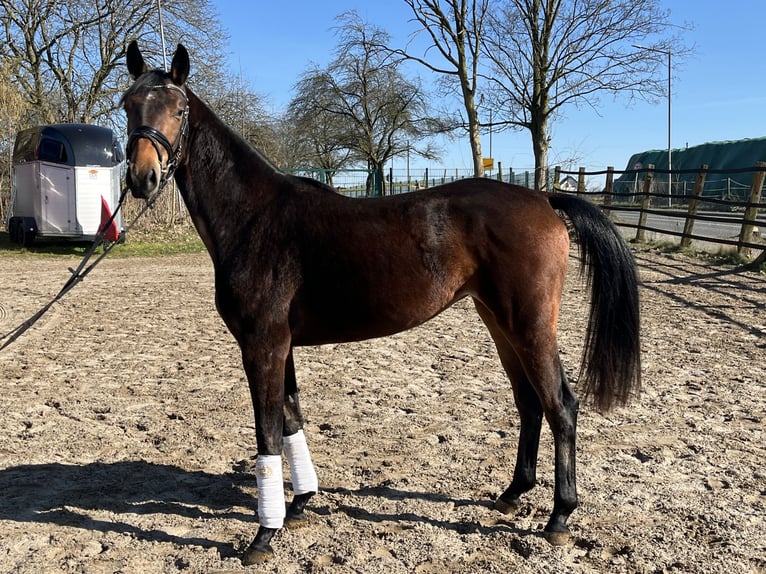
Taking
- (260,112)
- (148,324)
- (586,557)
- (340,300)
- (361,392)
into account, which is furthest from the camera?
(260,112)

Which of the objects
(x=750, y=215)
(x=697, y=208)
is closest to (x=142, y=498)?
(x=750, y=215)

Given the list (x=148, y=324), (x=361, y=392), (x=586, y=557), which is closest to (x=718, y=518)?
(x=586, y=557)

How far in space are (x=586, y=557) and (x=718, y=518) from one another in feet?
2.52

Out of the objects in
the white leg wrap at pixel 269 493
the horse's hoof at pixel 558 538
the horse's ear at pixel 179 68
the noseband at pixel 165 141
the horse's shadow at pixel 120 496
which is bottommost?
the horse's shadow at pixel 120 496

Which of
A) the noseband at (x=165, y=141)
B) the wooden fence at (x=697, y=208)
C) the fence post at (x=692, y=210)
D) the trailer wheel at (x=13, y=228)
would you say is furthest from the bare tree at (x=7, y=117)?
the noseband at (x=165, y=141)

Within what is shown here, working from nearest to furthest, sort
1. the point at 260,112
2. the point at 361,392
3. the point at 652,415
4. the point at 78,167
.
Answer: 1. the point at 652,415
2. the point at 361,392
3. the point at 78,167
4. the point at 260,112

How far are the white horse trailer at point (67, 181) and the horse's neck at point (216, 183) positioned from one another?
13.8 metres

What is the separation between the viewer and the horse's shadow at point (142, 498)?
3.04 meters

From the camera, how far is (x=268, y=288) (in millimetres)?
2822

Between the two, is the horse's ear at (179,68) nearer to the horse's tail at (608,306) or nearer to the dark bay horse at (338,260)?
the dark bay horse at (338,260)

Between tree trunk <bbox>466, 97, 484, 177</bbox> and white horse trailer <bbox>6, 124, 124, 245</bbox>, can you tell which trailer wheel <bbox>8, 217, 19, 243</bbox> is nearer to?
white horse trailer <bbox>6, 124, 124, 245</bbox>

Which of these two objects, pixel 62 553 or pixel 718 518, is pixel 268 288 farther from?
pixel 718 518

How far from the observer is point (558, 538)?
2.82 metres

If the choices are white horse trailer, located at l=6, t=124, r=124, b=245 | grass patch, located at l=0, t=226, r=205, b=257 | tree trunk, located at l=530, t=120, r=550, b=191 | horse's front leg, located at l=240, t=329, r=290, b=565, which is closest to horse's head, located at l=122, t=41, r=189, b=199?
horse's front leg, located at l=240, t=329, r=290, b=565
